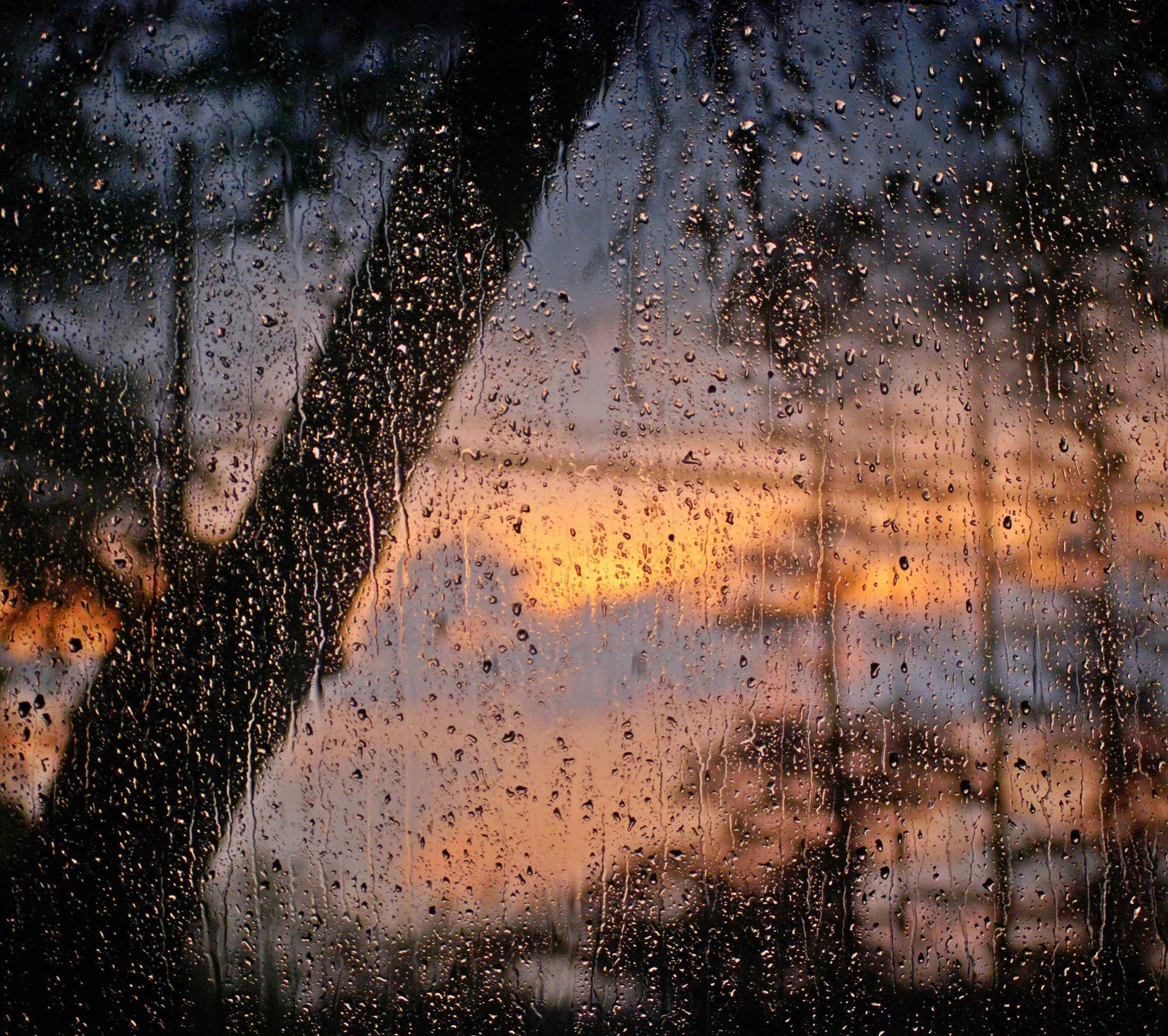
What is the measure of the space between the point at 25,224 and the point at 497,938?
125 centimetres

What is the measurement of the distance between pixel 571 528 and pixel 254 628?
1.53ft

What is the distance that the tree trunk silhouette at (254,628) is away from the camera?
112 cm

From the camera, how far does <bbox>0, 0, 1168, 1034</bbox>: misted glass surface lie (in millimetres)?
1135

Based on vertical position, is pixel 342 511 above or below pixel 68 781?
above

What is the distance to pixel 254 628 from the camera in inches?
45.4

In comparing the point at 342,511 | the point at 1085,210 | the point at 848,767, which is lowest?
the point at 848,767

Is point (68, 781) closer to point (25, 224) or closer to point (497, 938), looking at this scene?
point (497, 938)

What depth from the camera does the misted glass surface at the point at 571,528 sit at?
113cm

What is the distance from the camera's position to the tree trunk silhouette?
1.12m

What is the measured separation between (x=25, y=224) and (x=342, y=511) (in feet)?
2.13

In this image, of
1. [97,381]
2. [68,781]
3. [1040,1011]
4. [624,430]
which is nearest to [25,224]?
[97,381]

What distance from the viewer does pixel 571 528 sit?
1.19 m

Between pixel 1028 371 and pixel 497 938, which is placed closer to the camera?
pixel 497 938

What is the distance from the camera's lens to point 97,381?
3.92ft
